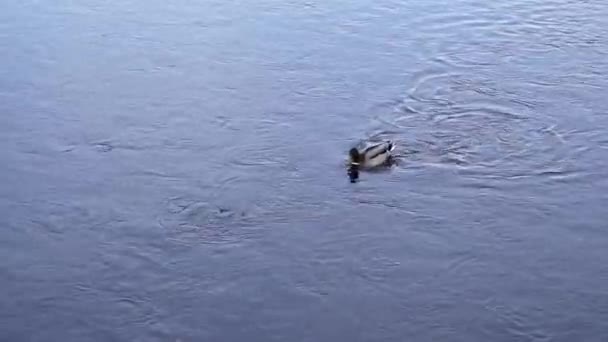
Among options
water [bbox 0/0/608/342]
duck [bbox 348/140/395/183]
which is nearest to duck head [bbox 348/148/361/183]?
duck [bbox 348/140/395/183]

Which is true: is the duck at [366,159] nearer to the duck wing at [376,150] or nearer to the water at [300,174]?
the duck wing at [376,150]

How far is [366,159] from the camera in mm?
11562

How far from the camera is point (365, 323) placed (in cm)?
933

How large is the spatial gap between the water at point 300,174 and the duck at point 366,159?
0.12 m

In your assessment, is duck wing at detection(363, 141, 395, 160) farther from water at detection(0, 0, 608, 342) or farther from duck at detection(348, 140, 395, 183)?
water at detection(0, 0, 608, 342)

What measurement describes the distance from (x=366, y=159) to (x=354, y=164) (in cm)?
13

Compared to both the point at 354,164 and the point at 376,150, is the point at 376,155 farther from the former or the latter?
the point at 354,164

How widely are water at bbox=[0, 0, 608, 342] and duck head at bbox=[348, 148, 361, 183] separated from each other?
4.5 inches

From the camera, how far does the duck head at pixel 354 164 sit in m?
11.6

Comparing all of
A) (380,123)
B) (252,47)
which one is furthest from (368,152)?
(252,47)

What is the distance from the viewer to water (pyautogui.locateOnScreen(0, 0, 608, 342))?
955cm

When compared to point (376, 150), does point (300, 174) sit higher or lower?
lower

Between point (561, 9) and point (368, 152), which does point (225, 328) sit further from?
point (561, 9)

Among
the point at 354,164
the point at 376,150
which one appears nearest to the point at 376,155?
the point at 376,150
